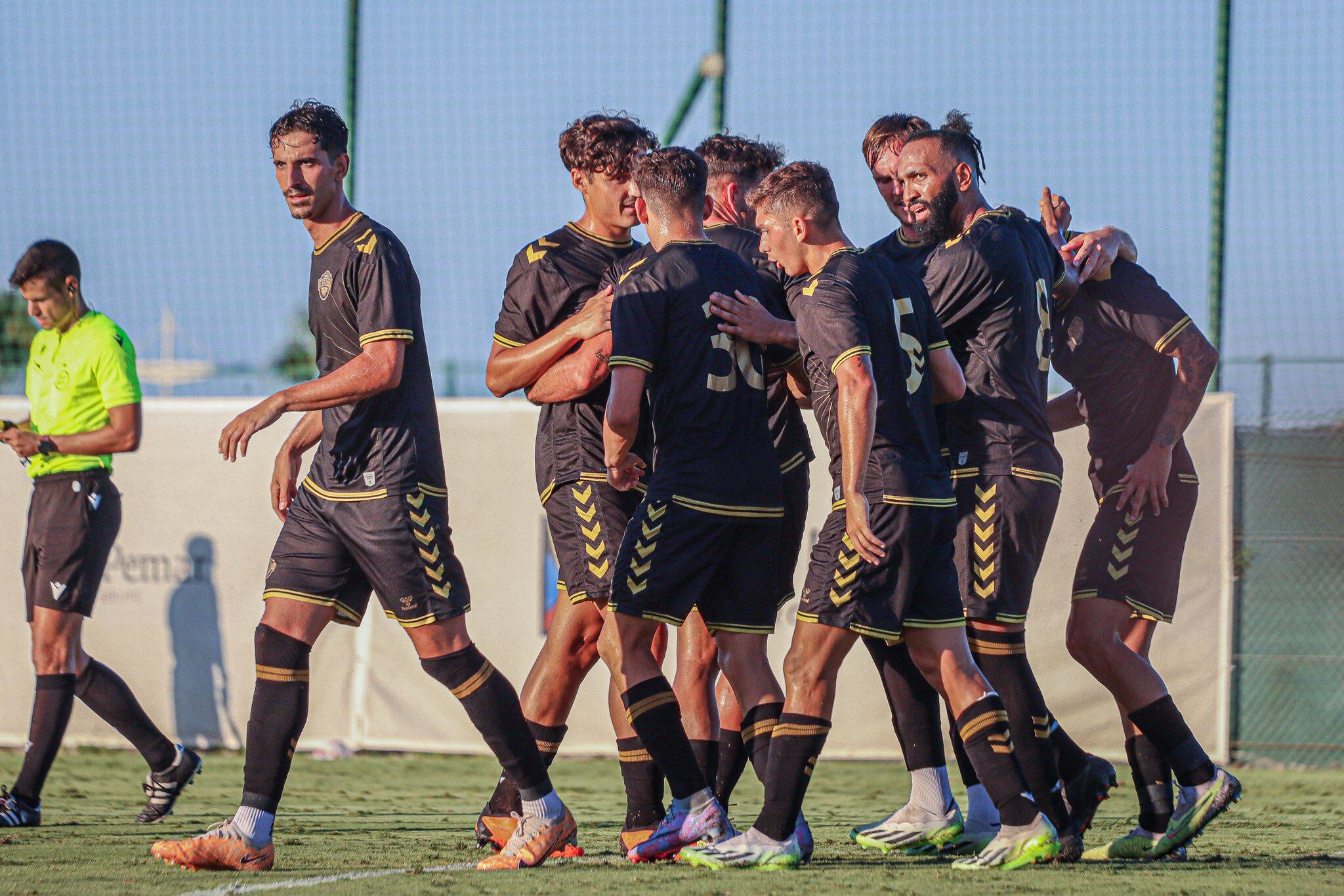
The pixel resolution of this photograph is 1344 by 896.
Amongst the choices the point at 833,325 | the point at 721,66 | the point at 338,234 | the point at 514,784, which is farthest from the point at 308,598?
the point at 721,66

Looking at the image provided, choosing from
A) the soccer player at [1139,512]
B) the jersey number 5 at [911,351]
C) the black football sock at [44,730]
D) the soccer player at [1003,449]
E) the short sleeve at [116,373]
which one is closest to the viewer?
the jersey number 5 at [911,351]

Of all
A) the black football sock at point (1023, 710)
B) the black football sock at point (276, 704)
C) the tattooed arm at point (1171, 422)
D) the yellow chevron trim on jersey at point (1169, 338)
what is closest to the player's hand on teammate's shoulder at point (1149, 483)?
the tattooed arm at point (1171, 422)

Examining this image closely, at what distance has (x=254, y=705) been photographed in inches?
171

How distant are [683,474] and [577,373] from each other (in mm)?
570

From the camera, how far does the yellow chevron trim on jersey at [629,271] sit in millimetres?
4328

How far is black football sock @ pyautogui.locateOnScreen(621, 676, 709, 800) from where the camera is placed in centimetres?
418

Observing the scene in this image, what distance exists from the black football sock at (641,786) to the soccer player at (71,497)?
7.26 feet

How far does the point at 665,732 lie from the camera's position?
418 centimetres

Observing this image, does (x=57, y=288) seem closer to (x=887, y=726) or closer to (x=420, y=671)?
(x=420, y=671)

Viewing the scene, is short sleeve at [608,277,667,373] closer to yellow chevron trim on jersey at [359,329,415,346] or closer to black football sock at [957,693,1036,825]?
yellow chevron trim on jersey at [359,329,415,346]

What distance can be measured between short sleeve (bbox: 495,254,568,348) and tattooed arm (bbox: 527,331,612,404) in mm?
202

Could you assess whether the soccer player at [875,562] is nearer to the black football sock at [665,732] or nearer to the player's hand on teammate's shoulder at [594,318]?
the black football sock at [665,732]

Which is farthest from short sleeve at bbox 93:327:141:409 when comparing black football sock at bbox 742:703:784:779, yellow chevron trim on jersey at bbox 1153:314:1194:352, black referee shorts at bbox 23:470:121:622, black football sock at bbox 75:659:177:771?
yellow chevron trim on jersey at bbox 1153:314:1194:352

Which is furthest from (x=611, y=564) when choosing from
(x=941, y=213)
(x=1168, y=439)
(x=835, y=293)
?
(x=1168, y=439)
